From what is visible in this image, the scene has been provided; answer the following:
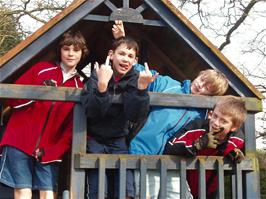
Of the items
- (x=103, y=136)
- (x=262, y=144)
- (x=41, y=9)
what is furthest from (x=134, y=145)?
(x=262, y=144)

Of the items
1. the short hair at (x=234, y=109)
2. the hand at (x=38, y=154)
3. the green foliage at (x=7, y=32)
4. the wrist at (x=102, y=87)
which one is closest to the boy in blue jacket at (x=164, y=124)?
the short hair at (x=234, y=109)

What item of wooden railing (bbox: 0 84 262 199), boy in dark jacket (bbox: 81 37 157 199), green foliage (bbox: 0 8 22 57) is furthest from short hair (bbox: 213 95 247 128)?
green foliage (bbox: 0 8 22 57)

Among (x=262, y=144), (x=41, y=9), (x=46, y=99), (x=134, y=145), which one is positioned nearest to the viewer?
(x=46, y=99)

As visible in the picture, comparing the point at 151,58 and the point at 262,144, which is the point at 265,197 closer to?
the point at 262,144

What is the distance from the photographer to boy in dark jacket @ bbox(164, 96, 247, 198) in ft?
12.6

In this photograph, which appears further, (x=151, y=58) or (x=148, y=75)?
(x=151, y=58)

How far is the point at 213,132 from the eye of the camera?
393 centimetres

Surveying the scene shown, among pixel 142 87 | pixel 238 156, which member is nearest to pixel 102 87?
pixel 142 87

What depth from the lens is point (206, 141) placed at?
3.75 metres

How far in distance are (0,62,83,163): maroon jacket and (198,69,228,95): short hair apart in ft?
4.45

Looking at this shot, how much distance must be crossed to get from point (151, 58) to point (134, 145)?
8.02 feet

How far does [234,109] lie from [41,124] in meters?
1.79

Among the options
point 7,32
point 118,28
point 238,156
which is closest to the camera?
point 238,156

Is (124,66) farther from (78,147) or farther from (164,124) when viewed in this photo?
(78,147)
